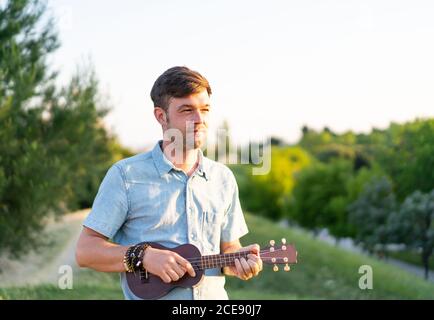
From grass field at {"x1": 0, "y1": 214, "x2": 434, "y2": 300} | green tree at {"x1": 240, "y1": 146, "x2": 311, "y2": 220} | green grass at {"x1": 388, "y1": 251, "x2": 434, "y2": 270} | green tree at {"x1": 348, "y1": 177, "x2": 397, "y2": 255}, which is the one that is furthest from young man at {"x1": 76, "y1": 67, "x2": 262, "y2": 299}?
green tree at {"x1": 240, "y1": 146, "x2": 311, "y2": 220}

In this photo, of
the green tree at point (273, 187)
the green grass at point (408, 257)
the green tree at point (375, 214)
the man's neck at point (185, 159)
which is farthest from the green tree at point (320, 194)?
the man's neck at point (185, 159)

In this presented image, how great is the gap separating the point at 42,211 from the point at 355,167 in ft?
70.7

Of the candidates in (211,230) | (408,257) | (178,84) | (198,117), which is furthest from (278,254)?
(408,257)

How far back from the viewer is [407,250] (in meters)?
16.1

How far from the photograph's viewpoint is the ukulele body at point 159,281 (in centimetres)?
279

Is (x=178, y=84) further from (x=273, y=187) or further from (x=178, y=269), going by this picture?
(x=273, y=187)

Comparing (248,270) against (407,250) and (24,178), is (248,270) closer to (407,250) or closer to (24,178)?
(24,178)

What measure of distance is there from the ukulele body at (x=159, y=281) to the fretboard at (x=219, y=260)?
1.1 inches

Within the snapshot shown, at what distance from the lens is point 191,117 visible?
2.76m

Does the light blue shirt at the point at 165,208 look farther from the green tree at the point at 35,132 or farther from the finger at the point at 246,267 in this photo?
the green tree at the point at 35,132

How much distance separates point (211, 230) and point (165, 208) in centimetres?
22

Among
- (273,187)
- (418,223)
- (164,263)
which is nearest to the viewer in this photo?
(164,263)

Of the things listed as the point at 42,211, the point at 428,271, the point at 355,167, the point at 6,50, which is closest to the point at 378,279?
the point at 428,271

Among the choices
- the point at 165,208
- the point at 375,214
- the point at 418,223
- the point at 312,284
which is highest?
the point at 375,214
